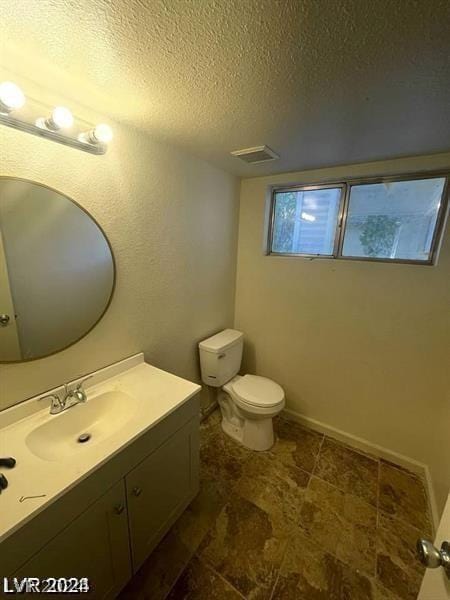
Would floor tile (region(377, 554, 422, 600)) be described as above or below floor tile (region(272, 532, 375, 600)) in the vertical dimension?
above

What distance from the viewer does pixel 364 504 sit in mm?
1548

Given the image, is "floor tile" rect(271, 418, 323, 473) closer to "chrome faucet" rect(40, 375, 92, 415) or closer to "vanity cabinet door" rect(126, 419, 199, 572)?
"vanity cabinet door" rect(126, 419, 199, 572)

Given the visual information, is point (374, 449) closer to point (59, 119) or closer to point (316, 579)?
point (316, 579)

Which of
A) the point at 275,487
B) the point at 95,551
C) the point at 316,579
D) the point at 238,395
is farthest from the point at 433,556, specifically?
the point at 238,395

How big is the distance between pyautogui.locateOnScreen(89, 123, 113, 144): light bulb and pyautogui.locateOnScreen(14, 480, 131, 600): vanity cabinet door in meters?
1.46

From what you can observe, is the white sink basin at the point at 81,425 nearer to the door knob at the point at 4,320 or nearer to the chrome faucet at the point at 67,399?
the chrome faucet at the point at 67,399

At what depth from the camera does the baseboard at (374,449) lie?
1.62 meters

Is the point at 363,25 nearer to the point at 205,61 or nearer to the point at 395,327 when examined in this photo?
the point at 205,61

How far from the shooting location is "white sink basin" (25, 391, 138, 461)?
3.40 feet

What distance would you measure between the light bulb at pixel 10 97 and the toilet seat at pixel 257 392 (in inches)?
75.7

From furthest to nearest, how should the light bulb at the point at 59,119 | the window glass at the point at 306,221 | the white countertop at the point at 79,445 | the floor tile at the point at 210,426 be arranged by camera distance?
the floor tile at the point at 210,426
the window glass at the point at 306,221
the light bulb at the point at 59,119
the white countertop at the point at 79,445

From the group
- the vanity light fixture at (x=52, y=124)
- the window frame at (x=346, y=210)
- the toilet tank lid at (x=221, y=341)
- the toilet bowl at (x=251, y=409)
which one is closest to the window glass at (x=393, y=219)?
the window frame at (x=346, y=210)

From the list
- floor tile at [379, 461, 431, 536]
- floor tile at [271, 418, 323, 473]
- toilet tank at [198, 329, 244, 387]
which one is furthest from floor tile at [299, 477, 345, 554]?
toilet tank at [198, 329, 244, 387]

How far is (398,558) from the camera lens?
4.20ft
